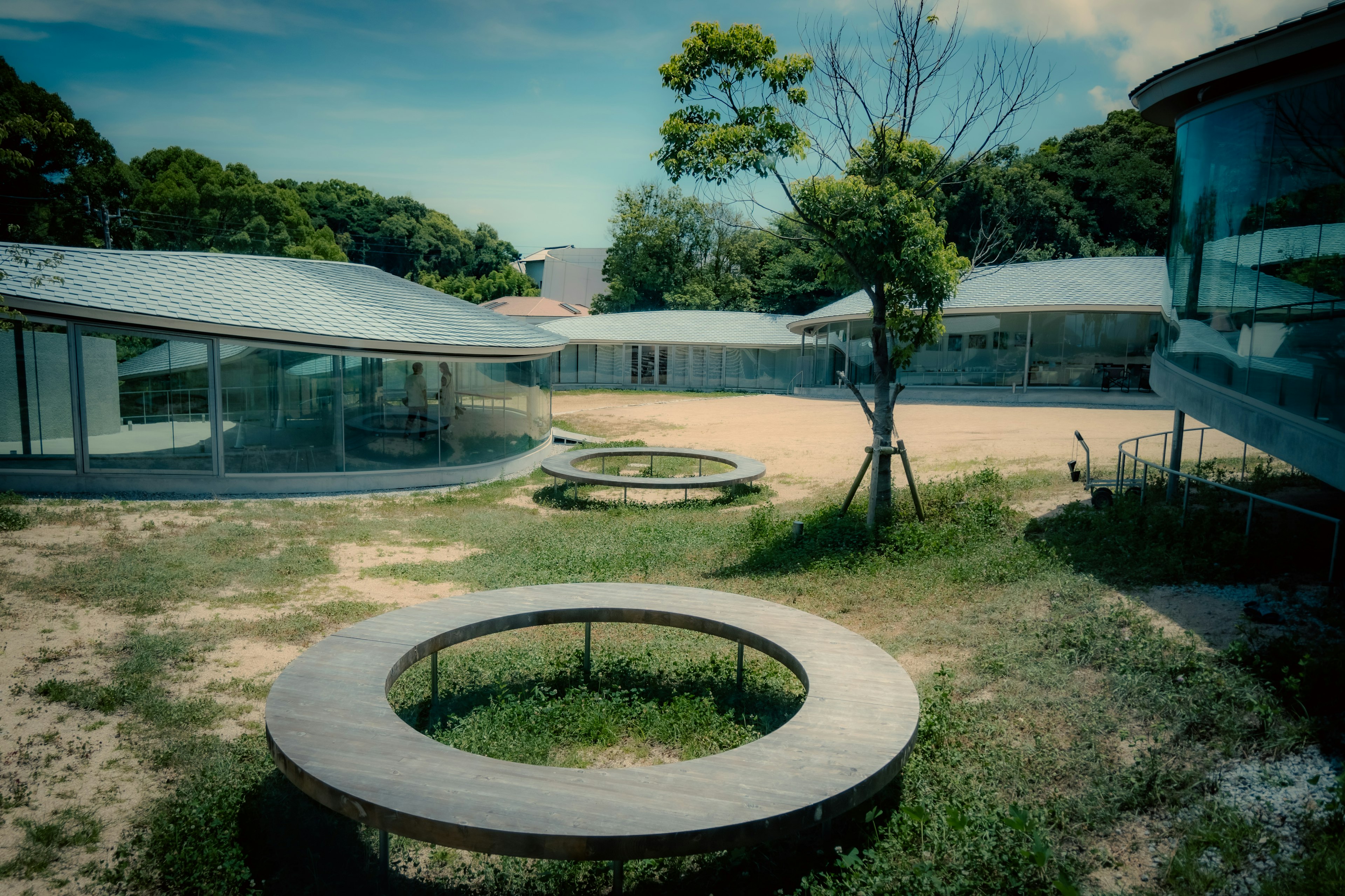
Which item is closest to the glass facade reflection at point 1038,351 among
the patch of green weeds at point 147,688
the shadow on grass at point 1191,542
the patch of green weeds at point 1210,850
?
the shadow on grass at point 1191,542

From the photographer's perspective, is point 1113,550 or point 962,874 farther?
point 1113,550

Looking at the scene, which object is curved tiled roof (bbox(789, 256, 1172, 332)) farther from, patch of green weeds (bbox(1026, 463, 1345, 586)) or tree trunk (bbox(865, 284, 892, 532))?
patch of green weeds (bbox(1026, 463, 1345, 586))

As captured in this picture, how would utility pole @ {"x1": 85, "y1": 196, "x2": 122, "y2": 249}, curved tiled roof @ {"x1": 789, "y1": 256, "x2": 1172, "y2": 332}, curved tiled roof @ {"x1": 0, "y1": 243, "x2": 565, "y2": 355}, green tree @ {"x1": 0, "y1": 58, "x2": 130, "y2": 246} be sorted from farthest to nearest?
utility pole @ {"x1": 85, "y1": 196, "x2": 122, "y2": 249}
green tree @ {"x1": 0, "y1": 58, "x2": 130, "y2": 246}
curved tiled roof @ {"x1": 789, "y1": 256, "x2": 1172, "y2": 332}
curved tiled roof @ {"x1": 0, "y1": 243, "x2": 565, "y2": 355}

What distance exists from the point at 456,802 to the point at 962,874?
101 inches

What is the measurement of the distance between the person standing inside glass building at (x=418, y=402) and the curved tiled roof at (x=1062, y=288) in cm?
1772

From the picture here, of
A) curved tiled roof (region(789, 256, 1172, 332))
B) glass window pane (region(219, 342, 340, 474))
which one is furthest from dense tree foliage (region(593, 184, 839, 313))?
glass window pane (region(219, 342, 340, 474))

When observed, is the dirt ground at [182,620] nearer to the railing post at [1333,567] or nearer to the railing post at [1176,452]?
the railing post at [1333,567]

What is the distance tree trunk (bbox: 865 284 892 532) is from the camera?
11391mm

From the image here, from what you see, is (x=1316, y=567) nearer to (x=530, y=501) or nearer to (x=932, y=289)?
(x=932, y=289)

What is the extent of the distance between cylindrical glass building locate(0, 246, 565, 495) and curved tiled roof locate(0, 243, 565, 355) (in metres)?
0.04

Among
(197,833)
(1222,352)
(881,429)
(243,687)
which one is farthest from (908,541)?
(197,833)

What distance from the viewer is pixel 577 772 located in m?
4.49

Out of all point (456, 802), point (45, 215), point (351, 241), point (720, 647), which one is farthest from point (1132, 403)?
point (351, 241)

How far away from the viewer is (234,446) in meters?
15.6
